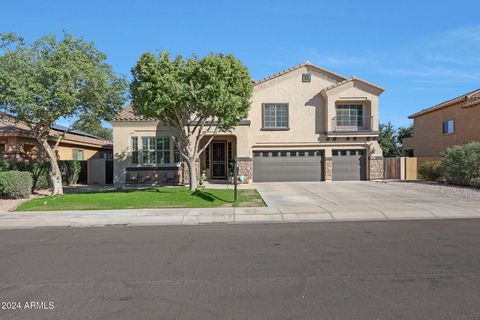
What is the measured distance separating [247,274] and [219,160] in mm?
19939

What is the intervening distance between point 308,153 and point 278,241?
703 inches

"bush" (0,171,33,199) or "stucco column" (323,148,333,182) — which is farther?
"stucco column" (323,148,333,182)

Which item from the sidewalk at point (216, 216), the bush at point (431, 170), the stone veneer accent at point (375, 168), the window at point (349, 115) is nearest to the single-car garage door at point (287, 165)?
the window at point (349, 115)

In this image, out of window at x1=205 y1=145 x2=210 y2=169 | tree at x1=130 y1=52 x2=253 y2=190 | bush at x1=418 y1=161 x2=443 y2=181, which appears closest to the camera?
tree at x1=130 y1=52 x2=253 y2=190

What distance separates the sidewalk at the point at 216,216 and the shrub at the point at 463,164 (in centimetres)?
724

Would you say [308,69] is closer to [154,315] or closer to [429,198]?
[429,198]

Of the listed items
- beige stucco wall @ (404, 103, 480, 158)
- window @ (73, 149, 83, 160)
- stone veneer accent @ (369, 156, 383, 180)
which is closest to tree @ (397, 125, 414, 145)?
beige stucco wall @ (404, 103, 480, 158)

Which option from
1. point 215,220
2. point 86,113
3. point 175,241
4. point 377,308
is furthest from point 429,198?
point 86,113

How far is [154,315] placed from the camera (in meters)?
4.51

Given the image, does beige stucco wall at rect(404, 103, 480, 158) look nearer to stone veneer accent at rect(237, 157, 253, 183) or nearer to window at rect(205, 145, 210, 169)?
stone veneer accent at rect(237, 157, 253, 183)

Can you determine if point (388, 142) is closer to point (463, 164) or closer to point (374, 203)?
point (463, 164)

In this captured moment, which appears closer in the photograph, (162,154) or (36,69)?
(36,69)

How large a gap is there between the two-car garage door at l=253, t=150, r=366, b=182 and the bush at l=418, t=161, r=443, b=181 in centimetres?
352

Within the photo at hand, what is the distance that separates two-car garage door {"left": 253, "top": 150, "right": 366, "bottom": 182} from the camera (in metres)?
25.8
